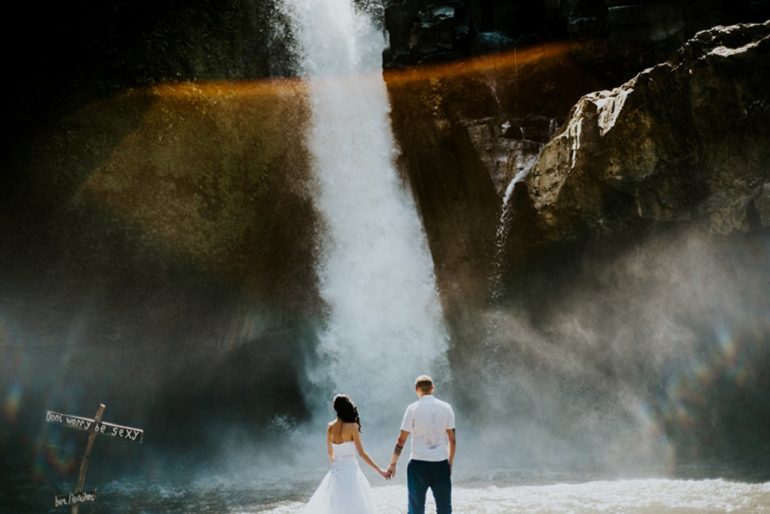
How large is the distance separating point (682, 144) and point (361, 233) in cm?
1002

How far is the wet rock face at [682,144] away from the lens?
14.2 m

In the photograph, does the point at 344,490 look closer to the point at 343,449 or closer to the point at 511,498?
the point at 343,449

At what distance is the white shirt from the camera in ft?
24.1

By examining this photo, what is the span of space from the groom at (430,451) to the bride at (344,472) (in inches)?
17.3

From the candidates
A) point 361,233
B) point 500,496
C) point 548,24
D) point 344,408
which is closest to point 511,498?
point 500,496

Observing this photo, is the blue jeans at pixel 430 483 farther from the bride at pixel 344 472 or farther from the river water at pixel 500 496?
the river water at pixel 500 496

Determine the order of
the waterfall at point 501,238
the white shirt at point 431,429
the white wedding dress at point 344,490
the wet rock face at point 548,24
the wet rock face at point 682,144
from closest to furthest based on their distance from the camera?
the white shirt at point 431,429, the white wedding dress at point 344,490, the wet rock face at point 682,144, the wet rock face at point 548,24, the waterfall at point 501,238

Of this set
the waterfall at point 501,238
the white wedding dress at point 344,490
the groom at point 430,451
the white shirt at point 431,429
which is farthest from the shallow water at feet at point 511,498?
the waterfall at point 501,238

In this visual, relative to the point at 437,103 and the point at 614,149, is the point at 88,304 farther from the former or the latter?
the point at 614,149

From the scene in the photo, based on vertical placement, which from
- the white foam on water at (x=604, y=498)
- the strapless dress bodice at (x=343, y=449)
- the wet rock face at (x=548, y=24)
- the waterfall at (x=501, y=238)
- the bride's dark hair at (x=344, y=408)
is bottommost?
the white foam on water at (x=604, y=498)

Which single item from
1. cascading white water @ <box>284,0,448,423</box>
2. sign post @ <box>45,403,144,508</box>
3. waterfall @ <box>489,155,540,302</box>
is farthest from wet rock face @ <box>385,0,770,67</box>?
sign post @ <box>45,403,144,508</box>

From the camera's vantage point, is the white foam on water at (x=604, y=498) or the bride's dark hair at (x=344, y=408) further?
the white foam on water at (x=604, y=498)

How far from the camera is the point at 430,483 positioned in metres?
7.39

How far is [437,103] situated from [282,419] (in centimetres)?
1151
